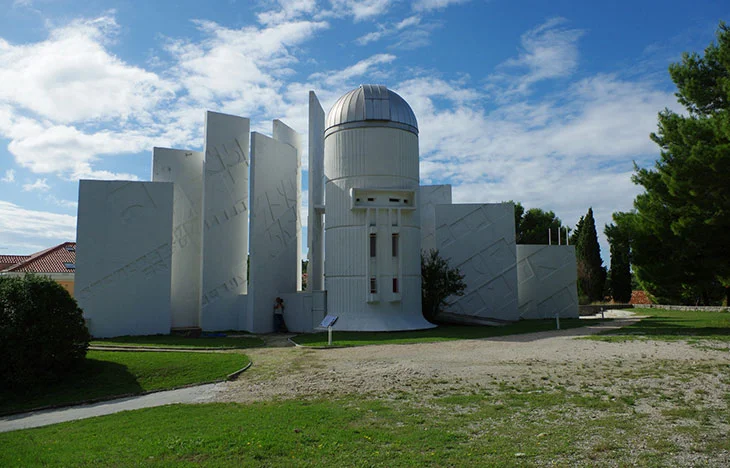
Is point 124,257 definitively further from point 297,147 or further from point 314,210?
point 297,147

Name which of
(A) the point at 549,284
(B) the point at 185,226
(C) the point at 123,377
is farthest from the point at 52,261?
(A) the point at 549,284

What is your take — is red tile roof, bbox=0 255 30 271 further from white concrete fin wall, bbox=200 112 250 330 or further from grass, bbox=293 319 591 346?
grass, bbox=293 319 591 346

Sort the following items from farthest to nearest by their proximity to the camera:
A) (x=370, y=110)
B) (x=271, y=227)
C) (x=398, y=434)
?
(x=271, y=227) → (x=370, y=110) → (x=398, y=434)

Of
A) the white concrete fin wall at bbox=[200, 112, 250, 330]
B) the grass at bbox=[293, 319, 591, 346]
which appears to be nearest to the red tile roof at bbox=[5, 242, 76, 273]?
the white concrete fin wall at bbox=[200, 112, 250, 330]

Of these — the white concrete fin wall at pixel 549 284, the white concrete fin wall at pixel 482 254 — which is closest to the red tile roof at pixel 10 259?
the white concrete fin wall at pixel 482 254

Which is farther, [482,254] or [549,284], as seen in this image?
[549,284]

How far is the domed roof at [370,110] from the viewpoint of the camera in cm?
2419

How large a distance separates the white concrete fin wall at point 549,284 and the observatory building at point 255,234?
726cm

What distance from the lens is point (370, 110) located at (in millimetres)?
24188

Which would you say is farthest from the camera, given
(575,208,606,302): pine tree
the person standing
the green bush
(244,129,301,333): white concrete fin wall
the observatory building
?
(575,208,606,302): pine tree

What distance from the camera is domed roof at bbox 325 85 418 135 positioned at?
79.4ft

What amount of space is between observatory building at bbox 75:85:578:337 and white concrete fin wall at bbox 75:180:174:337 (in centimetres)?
4

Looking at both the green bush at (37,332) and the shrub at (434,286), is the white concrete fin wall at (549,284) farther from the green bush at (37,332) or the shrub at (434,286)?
the green bush at (37,332)

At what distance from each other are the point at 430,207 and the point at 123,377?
25.0 meters
